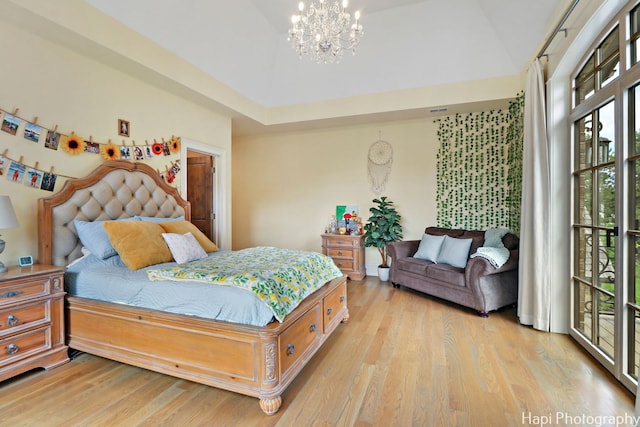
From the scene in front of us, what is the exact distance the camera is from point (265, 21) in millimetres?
3986

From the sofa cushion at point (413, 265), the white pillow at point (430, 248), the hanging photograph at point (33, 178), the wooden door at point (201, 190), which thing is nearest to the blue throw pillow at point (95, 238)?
the hanging photograph at point (33, 178)

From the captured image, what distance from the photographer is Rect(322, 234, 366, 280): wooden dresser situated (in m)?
4.88

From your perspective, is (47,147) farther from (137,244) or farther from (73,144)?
(137,244)

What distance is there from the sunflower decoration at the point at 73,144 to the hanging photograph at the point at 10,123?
0.34m

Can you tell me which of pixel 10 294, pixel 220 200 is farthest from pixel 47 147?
pixel 220 200

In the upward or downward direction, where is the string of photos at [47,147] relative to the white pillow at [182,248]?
upward

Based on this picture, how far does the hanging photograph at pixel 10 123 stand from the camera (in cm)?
235

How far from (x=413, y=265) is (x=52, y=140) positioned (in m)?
4.12

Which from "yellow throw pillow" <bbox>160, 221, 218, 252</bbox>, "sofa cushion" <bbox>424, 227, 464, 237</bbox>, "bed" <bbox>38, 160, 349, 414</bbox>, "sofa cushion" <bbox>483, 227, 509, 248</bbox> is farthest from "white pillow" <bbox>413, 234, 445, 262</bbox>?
"yellow throw pillow" <bbox>160, 221, 218, 252</bbox>

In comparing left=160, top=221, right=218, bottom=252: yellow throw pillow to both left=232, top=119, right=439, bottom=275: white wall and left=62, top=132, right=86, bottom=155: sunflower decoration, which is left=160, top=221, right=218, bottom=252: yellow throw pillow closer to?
left=62, top=132, right=86, bottom=155: sunflower decoration

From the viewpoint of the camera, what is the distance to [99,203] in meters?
2.90

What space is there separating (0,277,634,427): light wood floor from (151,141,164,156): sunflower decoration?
2164mm

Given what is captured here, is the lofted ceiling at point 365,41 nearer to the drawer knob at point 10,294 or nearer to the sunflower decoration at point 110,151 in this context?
the sunflower decoration at point 110,151

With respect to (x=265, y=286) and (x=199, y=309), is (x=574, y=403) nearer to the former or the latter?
(x=265, y=286)
